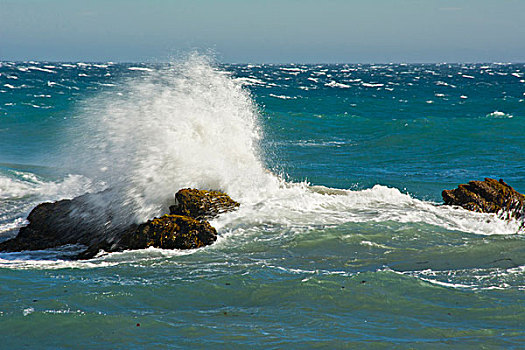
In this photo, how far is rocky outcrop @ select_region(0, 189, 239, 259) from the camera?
7.23 meters

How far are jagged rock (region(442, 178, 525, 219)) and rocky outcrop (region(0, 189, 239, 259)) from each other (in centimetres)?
372

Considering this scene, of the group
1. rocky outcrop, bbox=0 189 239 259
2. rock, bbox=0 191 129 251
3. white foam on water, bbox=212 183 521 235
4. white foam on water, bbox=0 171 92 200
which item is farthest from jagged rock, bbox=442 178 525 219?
white foam on water, bbox=0 171 92 200

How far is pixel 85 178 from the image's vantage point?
36.9ft

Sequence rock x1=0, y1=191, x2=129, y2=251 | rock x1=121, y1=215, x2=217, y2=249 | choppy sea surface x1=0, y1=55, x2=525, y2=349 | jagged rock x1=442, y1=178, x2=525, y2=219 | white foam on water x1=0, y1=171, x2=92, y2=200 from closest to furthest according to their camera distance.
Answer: choppy sea surface x1=0, y1=55, x2=525, y2=349 → rock x1=121, y1=215, x2=217, y2=249 → rock x1=0, y1=191, x2=129, y2=251 → jagged rock x1=442, y1=178, x2=525, y2=219 → white foam on water x1=0, y1=171, x2=92, y2=200

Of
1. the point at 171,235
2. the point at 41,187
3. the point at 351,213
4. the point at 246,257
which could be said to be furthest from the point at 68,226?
the point at 41,187

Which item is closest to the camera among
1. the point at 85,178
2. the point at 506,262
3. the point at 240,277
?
the point at 240,277

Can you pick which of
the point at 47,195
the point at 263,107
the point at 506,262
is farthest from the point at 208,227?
the point at 263,107

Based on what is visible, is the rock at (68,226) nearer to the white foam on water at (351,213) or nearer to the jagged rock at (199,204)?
the jagged rock at (199,204)

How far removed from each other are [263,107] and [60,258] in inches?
1206

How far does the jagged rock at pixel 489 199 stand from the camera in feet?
29.5

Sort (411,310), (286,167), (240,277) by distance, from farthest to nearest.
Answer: (286,167), (240,277), (411,310)

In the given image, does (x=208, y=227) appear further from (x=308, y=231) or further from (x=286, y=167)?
(x=286, y=167)

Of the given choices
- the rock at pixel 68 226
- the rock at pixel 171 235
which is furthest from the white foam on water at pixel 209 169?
the rock at pixel 171 235

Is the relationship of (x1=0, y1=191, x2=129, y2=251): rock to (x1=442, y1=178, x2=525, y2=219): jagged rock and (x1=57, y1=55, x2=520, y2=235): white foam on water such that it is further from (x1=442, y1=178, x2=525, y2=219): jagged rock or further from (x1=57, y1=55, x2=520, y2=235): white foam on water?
(x1=442, y1=178, x2=525, y2=219): jagged rock
